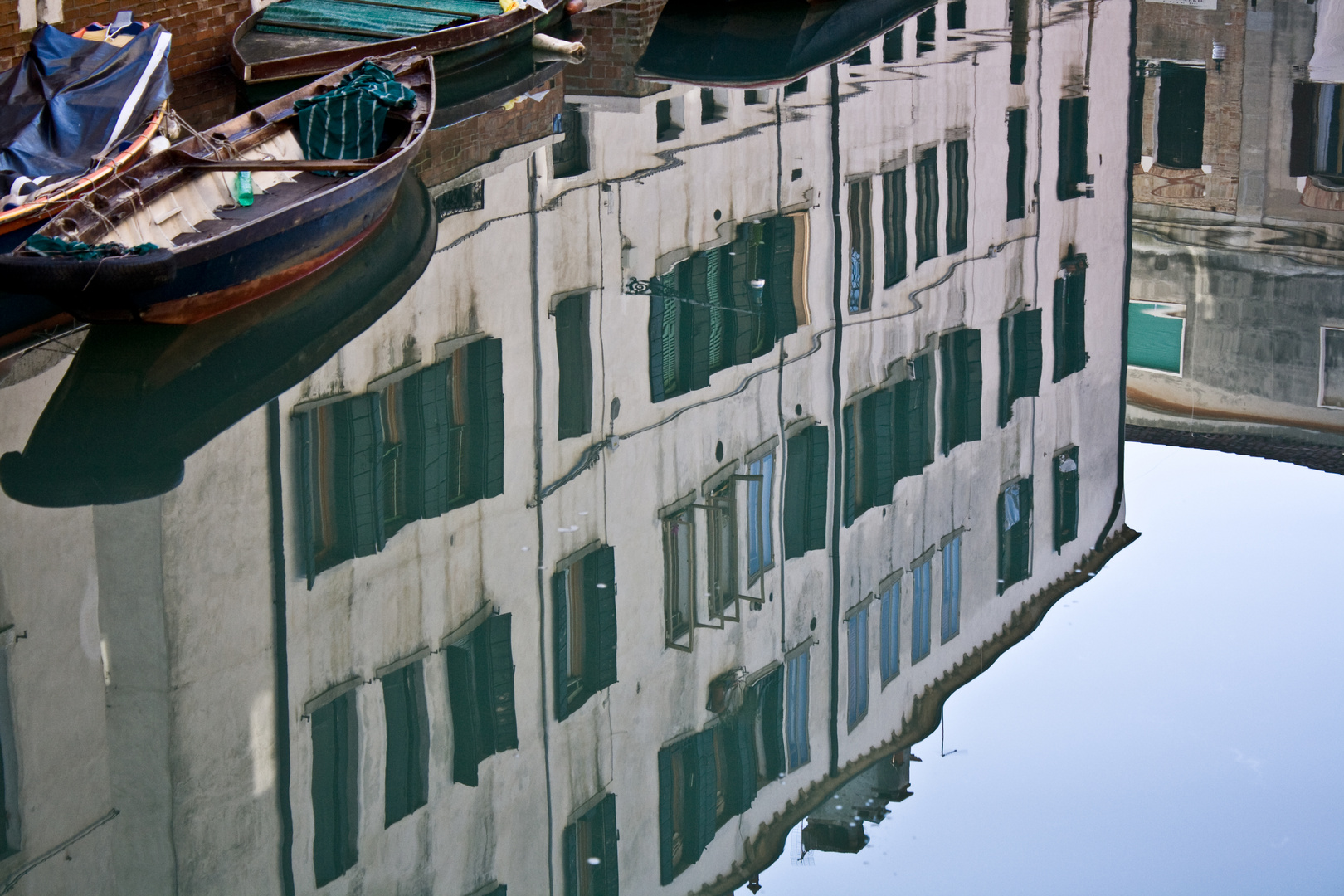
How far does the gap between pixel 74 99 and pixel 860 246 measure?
6.15m

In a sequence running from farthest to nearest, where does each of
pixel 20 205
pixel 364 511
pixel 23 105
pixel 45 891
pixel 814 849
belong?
pixel 23 105 → pixel 20 205 → pixel 364 511 → pixel 814 849 → pixel 45 891

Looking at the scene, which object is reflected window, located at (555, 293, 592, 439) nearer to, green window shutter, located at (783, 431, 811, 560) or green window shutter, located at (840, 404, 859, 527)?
green window shutter, located at (783, 431, 811, 560)

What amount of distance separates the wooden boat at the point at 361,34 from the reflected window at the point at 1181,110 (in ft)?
26.2

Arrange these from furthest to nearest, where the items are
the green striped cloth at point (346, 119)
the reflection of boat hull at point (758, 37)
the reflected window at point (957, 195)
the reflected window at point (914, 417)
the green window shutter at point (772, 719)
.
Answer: the reflection of boat hull at point (758, 37) < the reflected window at point (957, 195) < the green striped cloth at point (346, 119) < the reflected window at point (914, 417) < the green window shutter at point (772, 719)

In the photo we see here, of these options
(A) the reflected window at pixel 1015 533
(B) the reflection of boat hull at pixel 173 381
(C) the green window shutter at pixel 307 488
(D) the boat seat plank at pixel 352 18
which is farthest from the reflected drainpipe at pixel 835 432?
(D) the boat seat plank at pixel 352 18

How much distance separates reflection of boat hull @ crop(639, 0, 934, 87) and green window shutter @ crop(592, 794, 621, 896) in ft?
39.1

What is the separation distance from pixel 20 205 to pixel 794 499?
17.2 ft

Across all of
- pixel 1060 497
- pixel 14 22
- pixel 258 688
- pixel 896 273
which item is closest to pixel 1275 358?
pixel 896 273

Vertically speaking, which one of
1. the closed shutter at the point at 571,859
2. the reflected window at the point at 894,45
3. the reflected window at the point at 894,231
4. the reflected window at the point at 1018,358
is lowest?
the closed shutter at the point at 571,859

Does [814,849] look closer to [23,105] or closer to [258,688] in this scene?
[258,688]

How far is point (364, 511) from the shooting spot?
9.50m

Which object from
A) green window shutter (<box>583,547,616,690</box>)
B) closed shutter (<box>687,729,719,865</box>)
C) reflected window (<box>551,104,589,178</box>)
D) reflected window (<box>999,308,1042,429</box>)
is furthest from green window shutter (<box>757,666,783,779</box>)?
reflected window (<box>551,104,589,178</box>)

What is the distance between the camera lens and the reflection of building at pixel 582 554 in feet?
24.4

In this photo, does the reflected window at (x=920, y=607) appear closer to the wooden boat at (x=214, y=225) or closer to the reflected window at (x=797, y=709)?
the reflected window at (x=797, y=709)
